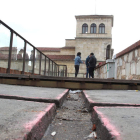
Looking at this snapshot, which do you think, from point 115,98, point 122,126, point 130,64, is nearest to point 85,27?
point 130,64

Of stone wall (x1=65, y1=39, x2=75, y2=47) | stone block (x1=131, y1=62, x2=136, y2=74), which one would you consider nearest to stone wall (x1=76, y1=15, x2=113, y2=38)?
stone wall (x1=65, y1=39, x2=75, y2=47)

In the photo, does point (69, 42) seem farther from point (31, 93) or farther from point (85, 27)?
point (31, 93)

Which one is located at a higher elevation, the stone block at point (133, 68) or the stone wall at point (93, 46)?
the stone wall at point (93, 46)

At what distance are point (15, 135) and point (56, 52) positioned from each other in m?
40.5

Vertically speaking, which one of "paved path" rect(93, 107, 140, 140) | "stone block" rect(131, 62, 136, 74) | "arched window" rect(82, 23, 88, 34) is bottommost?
"paved path" rect(93, 107, 140, 140)

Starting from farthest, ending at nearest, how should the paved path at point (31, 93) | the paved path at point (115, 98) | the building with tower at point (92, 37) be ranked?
the building with tower at point (92, 37), the paved path at point (31, 93), the paved path at point (115, 98)

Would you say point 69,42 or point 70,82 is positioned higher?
point 69,42

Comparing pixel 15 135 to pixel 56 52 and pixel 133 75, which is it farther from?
pixel 56 52

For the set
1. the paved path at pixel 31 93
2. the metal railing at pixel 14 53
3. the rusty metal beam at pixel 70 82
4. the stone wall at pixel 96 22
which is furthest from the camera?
the stone wall at pixel 96 22

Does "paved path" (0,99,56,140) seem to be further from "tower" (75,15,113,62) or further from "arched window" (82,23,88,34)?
"arched window" (82,23,88,34)

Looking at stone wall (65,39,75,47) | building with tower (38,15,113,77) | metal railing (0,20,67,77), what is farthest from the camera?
stone wall (65,39,75,47)

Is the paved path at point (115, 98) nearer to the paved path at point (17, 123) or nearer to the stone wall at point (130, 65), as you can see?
the paved path at point (17, 123)

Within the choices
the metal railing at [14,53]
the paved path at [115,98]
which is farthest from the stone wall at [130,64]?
the metal railing at [14,53]

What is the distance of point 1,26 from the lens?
Result: 4.77 m
